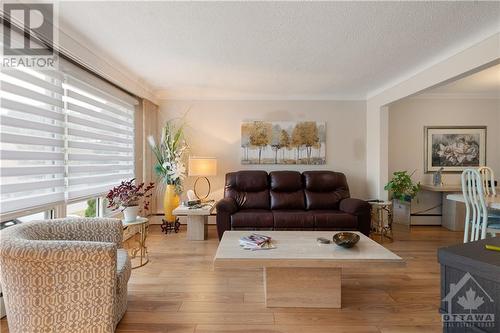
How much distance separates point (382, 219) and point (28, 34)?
4.44 meters

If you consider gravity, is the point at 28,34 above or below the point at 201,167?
above

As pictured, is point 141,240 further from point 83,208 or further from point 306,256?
point 306,256

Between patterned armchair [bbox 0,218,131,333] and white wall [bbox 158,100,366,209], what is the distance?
10.2 ft

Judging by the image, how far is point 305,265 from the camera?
195 centimetres

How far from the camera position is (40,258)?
1483 millimetres

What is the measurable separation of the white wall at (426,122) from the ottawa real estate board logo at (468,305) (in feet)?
14.0

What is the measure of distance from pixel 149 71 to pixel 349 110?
10.7ft

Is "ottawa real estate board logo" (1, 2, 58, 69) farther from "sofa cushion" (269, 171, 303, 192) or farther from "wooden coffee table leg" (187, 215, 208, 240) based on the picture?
"sofa cushion" (269, 171, 303, 192)

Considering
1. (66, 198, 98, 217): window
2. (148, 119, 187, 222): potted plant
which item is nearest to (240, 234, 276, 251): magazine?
(66, 198, 98, 217): window

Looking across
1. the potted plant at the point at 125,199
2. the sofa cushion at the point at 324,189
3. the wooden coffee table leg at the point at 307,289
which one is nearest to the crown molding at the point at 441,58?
the sofa cushion at the point at 324,189

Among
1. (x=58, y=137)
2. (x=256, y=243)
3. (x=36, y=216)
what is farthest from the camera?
(x=58, y=137)

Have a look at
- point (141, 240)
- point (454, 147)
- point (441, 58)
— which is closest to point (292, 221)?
point (141, 240)

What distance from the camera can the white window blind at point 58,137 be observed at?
6.62ft

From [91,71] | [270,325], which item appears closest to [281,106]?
[91,71]
